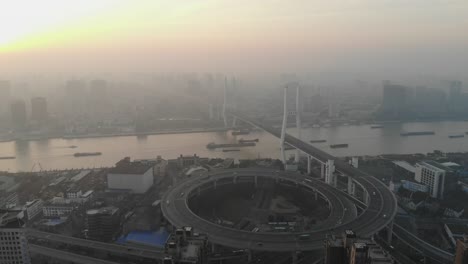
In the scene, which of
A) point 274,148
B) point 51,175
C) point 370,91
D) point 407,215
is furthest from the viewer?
point 370,91

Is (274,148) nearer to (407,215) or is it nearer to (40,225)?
(407,215)

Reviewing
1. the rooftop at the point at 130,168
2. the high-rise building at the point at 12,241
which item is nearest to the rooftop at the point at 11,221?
the high-rise building at the point at 12,241

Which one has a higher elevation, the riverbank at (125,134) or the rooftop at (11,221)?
the rooftop at (11,221)

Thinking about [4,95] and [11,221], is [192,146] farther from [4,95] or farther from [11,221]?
[4,95]

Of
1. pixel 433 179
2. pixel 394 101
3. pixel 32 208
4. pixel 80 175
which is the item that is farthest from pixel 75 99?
pixel 433 179

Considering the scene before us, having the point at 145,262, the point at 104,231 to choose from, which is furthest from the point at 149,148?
the point at 145,262

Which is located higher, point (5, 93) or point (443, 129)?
point (5, 93)

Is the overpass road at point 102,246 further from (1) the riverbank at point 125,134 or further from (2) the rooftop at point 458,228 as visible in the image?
(1) the riverbank at point 125,134

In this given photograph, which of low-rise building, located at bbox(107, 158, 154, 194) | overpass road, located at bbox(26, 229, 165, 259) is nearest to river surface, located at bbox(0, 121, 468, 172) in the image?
low-rise building, located at bbox(107, 158, 154, 194)
